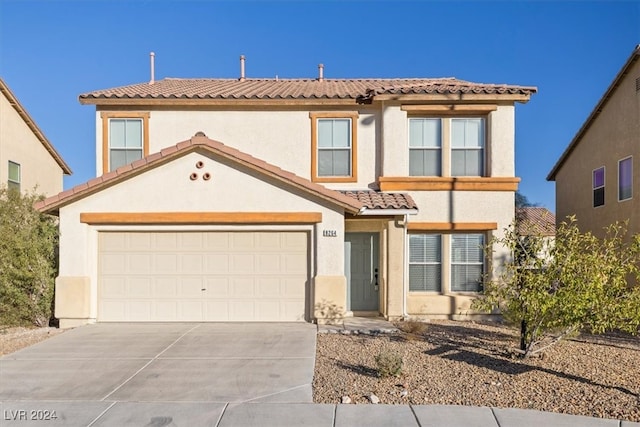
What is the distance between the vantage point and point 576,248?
7164 mm

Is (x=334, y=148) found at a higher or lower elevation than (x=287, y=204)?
higher

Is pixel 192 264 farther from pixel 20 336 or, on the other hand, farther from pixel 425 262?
pixel 425 262

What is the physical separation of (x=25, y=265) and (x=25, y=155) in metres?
8.73

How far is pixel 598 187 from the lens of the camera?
51.2 feet

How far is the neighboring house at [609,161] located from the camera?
13.3 meters

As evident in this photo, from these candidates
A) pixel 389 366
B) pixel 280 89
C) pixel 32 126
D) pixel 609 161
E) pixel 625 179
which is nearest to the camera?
pixel 389 366

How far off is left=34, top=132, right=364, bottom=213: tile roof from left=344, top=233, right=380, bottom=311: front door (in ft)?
4.70

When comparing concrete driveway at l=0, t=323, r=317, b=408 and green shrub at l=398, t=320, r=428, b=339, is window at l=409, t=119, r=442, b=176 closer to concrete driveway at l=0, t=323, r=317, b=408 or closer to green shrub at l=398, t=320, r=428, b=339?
green shrub at l=398, t=320, r=428, b=339

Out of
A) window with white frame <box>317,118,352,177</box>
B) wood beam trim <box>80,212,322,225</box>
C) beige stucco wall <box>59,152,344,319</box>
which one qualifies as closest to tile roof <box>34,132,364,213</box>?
beige stucco wall <box>59,152,344,319</box>

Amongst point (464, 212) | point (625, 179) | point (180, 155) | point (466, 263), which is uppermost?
point (180, 155)

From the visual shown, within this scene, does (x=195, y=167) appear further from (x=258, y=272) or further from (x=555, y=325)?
(x=555, y=325)

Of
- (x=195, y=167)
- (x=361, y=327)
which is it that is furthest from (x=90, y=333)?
(x=361, y=327)

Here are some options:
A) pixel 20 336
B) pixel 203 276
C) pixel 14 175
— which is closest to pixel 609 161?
pixel 203 276

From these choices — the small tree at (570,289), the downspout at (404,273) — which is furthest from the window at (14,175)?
the small tree at (570,289)
